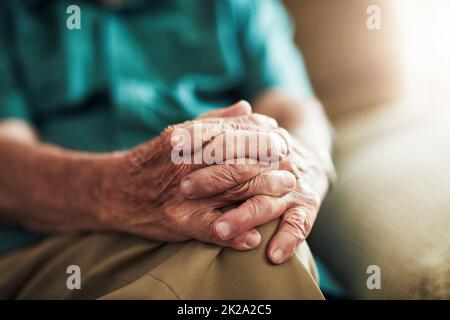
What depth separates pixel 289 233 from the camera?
57cm

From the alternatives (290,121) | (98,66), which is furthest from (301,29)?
(98,66)

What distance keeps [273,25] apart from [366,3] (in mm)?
228

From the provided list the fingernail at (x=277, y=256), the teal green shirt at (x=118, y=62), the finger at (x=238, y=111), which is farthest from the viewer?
the teal green shirt at (x=118, y=62)

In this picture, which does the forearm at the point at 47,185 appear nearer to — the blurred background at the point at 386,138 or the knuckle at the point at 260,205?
the knuckle at the point at 260,205

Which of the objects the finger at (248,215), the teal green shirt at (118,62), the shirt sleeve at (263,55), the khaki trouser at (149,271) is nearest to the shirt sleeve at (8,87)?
the teal green shirt at (118,62)

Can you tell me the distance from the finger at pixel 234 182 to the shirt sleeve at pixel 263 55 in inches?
16.2

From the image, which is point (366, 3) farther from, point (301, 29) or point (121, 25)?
point (121, 25)

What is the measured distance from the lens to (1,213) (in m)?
0.84

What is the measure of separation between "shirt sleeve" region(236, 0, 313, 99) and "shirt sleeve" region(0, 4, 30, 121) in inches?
19.4

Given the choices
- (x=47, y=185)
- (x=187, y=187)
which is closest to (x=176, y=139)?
(x=187, y=187)

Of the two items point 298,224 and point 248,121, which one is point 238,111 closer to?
point 248,121

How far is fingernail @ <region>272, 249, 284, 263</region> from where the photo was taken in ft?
Answer: 1.80

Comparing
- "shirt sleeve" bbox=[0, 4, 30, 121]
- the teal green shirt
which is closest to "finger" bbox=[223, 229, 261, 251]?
→ the teal green shirt

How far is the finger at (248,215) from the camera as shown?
55 centimetres
